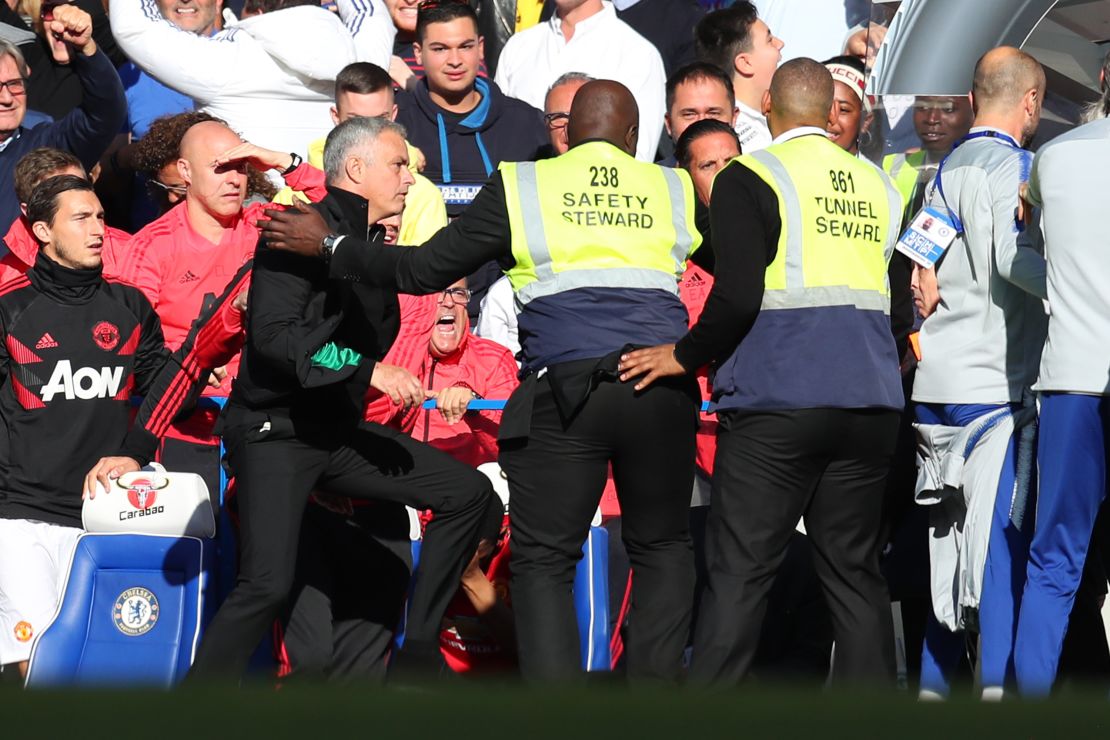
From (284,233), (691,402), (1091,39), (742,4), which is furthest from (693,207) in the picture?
(742,4)

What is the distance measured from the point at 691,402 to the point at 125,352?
216 centimetres

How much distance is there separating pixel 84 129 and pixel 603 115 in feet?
10.9

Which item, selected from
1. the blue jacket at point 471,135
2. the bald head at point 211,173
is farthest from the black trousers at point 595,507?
the blue jacket at point 471,135

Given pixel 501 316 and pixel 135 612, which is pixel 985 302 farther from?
pixel 135 612

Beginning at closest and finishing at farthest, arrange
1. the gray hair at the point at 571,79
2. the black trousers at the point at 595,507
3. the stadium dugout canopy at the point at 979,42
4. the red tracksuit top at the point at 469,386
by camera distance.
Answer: the black trousers at the point at 595,507, the stadium dugout canopy at the point at 979,42, the red tracksuit top at the point at 469,386, the gray hair at the point at 571,79

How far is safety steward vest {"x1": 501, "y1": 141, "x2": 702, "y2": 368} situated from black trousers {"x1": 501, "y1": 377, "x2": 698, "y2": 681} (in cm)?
17

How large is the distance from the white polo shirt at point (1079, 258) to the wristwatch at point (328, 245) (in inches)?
86.4

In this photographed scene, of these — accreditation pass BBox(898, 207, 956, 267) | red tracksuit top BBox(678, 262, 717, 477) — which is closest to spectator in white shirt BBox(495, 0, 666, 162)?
red tracksuit top BBox(678, 262, 717, 477)

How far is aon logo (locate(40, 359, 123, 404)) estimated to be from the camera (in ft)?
19.5

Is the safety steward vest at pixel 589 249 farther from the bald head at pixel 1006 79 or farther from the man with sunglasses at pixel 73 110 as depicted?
the man with sunglasses at pixel 73 110

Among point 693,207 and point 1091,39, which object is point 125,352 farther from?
point 1091,39

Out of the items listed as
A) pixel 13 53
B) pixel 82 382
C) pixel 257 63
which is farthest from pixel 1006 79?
pixel 13 53

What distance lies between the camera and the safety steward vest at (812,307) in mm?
4996

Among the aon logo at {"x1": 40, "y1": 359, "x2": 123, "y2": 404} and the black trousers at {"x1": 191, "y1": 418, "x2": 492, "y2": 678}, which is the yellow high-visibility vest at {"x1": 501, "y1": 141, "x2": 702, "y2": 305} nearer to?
the black trousers at {"x1": 191, "y1": 418, "x2": 492, "y2": 678}
